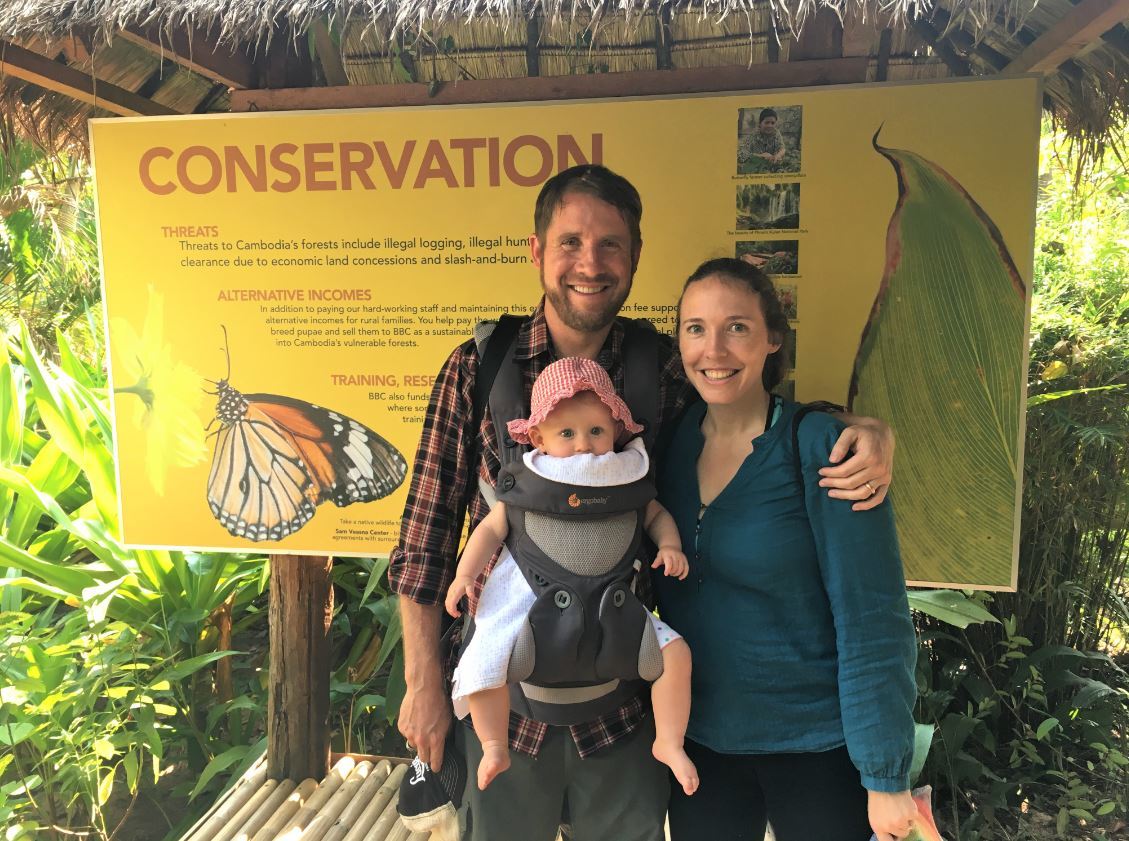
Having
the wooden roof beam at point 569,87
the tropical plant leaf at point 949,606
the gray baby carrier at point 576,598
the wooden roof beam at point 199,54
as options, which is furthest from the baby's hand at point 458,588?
the tropical plant leaf at point 949,606

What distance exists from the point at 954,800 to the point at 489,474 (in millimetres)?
2737

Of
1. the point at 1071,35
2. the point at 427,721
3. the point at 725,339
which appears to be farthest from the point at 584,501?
the point at 1071,35

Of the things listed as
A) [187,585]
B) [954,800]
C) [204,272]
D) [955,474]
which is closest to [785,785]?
[955,474]

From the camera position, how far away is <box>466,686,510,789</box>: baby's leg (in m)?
1.45

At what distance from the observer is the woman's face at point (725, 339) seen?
1.46 metres

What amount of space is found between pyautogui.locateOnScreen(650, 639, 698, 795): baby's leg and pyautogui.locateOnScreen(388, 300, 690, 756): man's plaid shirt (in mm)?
522

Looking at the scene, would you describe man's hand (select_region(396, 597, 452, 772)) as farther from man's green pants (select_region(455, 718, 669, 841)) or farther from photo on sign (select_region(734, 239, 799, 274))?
photo on sign (select_region(734, 239, 799, 274))

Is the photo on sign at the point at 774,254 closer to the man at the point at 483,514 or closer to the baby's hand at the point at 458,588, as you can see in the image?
the man at the point at 483,514

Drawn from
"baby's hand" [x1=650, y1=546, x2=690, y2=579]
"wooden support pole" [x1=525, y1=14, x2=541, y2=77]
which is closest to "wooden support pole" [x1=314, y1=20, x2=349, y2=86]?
"wooden support pole" [x1=525, y1=14, x2=541, y2=77]

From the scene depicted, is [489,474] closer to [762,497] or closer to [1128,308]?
[762,497]

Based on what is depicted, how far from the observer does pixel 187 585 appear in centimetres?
346

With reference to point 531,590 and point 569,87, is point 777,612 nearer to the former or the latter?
point 531,590

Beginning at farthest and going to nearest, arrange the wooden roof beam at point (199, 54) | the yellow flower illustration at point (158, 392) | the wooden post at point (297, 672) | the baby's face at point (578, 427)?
1. the wooden post at point (297, 672)
2. the yellow flower illustration at point (158, 392)
3. the wooden roof beam at point (199, 54)
4. the baby's face at point (578, 427)

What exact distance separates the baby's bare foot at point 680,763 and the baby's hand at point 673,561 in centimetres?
34
